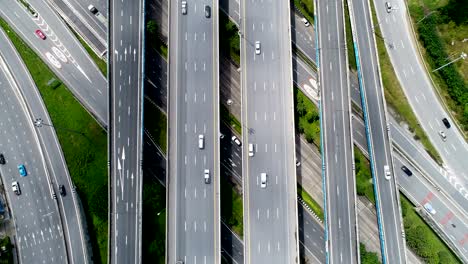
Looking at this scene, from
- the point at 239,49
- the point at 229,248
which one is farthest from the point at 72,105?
the point at 229,248

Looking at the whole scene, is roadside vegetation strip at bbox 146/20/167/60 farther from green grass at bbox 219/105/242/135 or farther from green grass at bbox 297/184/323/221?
green grass at bbox 297/184/323/221

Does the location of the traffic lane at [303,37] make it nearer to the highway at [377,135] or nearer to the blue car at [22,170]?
the highway at [377,135]

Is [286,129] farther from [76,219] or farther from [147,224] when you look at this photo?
[76,219]

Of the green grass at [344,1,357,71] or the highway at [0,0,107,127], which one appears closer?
the highway at [0,0,107,127]

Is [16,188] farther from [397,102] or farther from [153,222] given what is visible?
[397,102]

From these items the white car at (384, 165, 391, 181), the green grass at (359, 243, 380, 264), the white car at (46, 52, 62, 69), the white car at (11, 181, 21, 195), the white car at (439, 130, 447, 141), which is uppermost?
the white car at (46, 52, 62, 69)

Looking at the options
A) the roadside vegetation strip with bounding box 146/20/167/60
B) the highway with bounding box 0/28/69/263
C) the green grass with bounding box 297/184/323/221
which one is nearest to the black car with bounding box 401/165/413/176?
the green grass with bounding box 297/184/323/221
